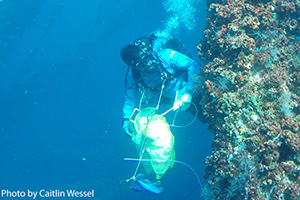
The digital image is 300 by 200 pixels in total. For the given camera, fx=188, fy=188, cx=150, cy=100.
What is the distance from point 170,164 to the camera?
194 inches

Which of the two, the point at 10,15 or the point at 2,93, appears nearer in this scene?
the point at 10,15

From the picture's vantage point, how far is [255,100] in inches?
116

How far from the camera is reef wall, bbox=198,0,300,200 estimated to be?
256 cm

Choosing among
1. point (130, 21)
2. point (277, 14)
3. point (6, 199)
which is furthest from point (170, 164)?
Result: point (6, 199)

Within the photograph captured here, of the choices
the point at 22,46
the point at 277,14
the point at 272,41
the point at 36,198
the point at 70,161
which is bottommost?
the point at 272,41

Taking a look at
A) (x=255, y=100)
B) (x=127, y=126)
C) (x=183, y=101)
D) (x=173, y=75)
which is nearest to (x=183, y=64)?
(x=173, y=75)

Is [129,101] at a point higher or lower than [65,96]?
lower

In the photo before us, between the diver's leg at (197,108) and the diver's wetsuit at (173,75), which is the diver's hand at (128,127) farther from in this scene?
the diver's leg at (197,108)

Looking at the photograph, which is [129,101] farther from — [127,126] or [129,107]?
[127,126]

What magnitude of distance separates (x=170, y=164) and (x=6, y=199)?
26781mm

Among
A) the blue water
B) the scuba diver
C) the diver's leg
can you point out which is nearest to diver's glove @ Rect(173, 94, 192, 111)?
the scuba diver

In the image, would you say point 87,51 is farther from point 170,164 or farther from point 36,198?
point 170,164

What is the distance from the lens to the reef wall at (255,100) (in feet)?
8.39

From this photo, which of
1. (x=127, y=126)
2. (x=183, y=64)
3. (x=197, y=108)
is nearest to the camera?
(x=183, y=64)
